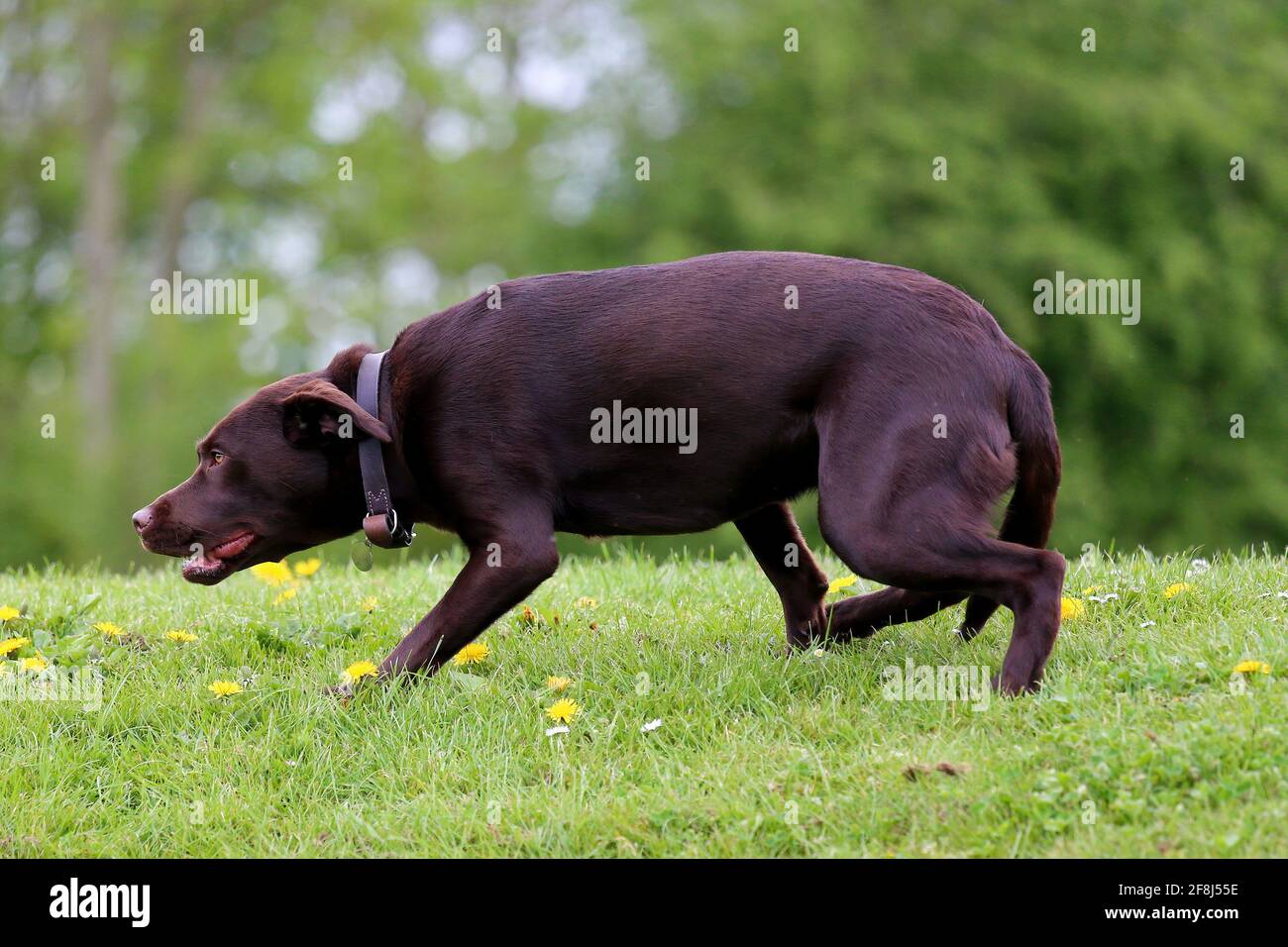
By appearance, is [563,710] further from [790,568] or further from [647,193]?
[647,193]

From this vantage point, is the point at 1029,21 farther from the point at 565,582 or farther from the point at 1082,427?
the point at 565,582

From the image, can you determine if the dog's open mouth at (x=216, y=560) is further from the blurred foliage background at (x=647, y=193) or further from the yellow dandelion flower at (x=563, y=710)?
the blurred foliage background at (x=647, y=193)

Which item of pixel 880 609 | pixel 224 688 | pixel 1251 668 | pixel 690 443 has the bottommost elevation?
pixel 224 688

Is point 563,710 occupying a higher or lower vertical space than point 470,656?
higher

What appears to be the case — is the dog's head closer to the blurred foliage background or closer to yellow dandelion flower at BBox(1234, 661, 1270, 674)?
yellow dandelion flower at BBox(1234, 661, 1270, 674)

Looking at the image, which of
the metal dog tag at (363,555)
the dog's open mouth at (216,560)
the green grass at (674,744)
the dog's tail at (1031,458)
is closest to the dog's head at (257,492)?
the dog's open mouth at (216,560)

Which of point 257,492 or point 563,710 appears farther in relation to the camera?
point 257,492

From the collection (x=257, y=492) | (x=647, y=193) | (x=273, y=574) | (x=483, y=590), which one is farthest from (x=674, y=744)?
(x=647, y=193)

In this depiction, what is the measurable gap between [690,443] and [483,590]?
842mm

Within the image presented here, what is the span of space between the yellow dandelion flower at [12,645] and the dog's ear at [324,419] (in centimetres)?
132

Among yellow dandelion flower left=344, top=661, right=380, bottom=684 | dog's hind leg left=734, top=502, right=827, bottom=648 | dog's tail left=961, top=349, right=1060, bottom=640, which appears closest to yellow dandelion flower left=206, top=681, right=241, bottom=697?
yellow dandelion flower left=344, top=661, right=380, bottom=684

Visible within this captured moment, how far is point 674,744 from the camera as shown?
4457mm
